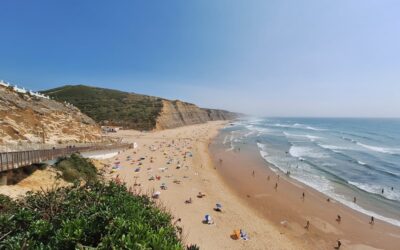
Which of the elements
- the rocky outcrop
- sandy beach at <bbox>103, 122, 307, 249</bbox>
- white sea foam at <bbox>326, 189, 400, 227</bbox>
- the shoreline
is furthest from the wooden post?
white sea foam at <bbox>326, 189, 400, 227</bbox>

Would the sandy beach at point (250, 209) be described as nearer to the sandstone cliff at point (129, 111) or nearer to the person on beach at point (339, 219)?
the person on beach at point (339, 219)

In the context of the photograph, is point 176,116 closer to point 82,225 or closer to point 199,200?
point 199,200

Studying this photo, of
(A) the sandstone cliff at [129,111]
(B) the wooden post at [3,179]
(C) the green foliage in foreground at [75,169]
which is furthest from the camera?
(A) the sandstone cliff at [129,111]

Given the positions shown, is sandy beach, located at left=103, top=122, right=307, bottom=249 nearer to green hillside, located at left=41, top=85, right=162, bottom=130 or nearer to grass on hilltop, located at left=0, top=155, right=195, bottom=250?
grass on hilltop, located at left=0, top=155, right=195, bottom=250

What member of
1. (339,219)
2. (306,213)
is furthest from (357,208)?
(306,213)

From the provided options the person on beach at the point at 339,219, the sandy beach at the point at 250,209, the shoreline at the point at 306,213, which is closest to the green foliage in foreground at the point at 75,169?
the sandy beach at the point at 250,209

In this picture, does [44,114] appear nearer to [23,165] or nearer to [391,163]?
[23,165]

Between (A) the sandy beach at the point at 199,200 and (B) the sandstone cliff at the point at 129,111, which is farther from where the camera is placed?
(B) the sandstone cliff at the point at 129,111

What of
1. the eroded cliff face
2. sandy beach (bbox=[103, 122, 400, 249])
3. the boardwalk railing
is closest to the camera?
the boardwalk railing
